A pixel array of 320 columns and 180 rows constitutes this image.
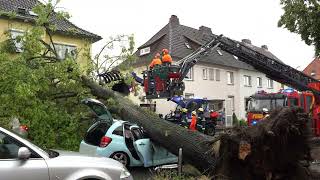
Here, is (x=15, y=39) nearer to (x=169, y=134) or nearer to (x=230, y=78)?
(x=169, y=134)

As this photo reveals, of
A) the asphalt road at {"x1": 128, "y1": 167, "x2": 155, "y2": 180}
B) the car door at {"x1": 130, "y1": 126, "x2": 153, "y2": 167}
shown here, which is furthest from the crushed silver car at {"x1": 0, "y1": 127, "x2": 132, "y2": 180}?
the car door at {"x1": 130, "y1": 126, "x2": 153, "y2": 167}

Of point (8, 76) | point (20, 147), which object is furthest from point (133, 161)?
point (20, 147)

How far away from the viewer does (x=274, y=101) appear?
1802 cm

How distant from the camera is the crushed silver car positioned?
5770mm

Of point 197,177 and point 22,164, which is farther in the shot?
point 197,177

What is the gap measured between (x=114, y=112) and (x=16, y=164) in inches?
267

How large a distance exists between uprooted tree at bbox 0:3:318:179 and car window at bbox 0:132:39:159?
11.4ft

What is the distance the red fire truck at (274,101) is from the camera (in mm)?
17625

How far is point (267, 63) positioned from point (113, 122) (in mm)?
10200

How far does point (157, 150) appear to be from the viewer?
11.0 meters

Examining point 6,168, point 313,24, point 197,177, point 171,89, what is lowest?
point 197,177

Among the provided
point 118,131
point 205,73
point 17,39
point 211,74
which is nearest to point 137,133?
point 118,131

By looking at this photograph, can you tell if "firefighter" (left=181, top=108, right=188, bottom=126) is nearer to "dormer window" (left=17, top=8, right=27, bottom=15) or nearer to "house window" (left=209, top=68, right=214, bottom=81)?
"dormer window" (left=17, top=8, right=27, bottom=15)

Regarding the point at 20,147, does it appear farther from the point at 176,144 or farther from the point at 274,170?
the point at 176,144
